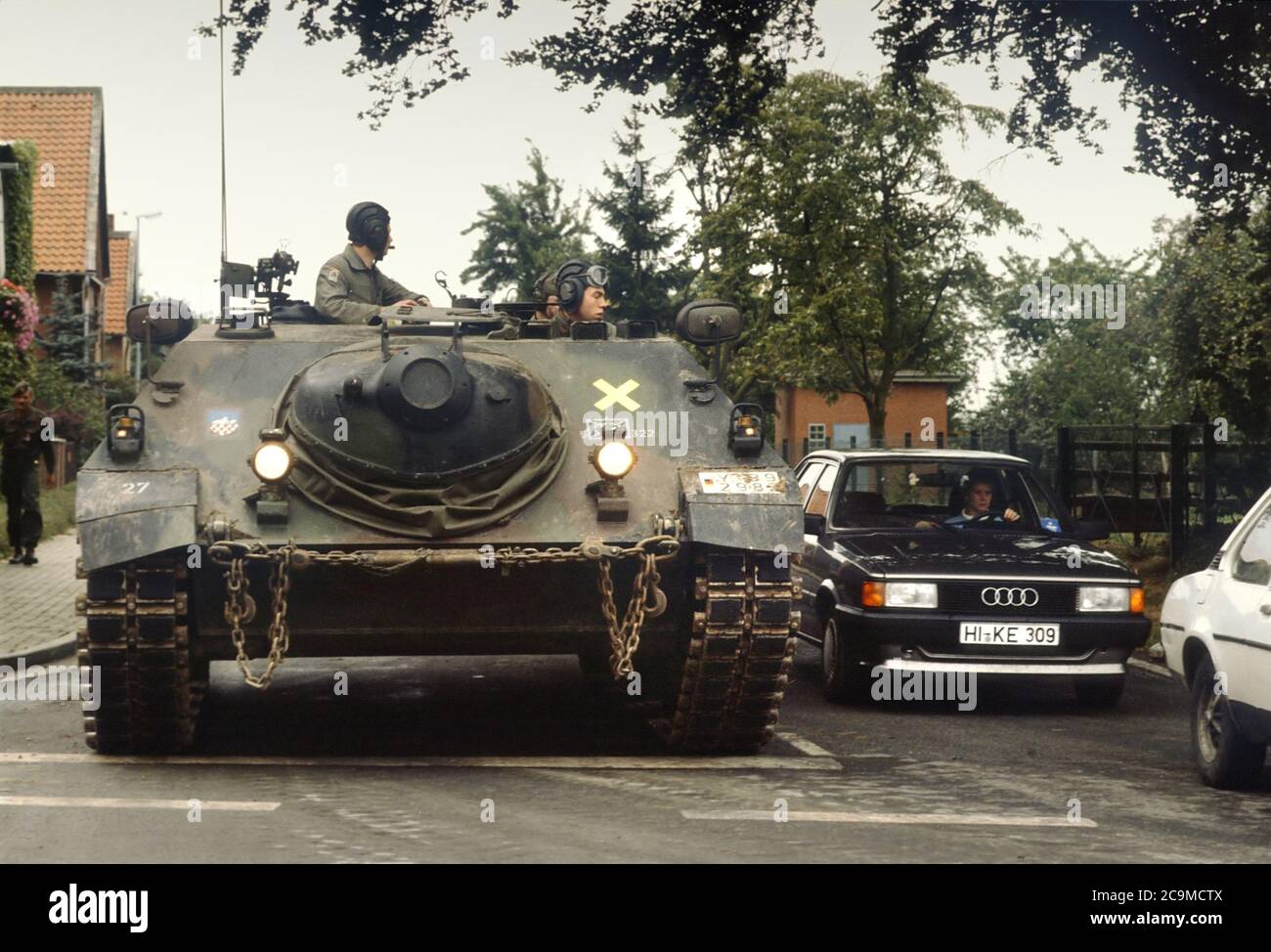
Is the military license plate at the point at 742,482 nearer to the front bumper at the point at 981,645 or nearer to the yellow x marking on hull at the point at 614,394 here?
the yellow x marking on hull at the point at 614,394

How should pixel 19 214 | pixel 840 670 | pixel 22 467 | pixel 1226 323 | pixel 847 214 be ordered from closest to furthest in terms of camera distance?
pixel 840 670 → pixel 22 467 → pixel 1226 323 → pixel 847 214 → pixel 19 214

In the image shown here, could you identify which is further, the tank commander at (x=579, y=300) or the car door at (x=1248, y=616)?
the tank commander at (x=579, y=300)

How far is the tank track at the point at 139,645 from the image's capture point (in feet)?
28.8

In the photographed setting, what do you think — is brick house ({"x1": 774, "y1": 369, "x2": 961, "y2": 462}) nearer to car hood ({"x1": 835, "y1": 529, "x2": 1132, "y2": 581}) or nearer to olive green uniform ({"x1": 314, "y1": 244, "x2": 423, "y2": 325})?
car hood ({"x1": 835, "y1": 529, "x2": 1132, "y2": 581})

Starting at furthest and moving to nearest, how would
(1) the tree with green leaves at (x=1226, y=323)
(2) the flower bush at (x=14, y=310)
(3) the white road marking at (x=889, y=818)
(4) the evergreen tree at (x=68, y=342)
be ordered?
(4) the evergreen tree at (x=68, y=342), (2) the flower bush at (x=14, y=310), (1) the tree with green leaves at (x=1226, y=323), (3) the white road marking at (x=889, y=818)

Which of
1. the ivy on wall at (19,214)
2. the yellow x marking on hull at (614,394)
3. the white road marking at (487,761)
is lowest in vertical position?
the white road marking at (487,761)

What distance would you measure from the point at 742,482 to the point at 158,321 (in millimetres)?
3108

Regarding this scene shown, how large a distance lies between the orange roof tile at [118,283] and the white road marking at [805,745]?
49.3m

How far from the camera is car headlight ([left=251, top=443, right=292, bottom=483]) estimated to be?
8.95 m

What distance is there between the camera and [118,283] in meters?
61.2

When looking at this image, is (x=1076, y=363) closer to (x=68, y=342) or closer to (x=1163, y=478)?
(x=68, y=342)

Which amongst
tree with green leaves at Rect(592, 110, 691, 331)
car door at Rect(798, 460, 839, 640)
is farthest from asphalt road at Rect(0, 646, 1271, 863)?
tree with green leaves at Rect(592, 110, 691, 331)

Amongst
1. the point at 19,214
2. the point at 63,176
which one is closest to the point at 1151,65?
the point at 19,214

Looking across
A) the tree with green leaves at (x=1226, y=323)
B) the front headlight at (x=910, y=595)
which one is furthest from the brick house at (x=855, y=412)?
the front headlight at (x=910, y=595)
